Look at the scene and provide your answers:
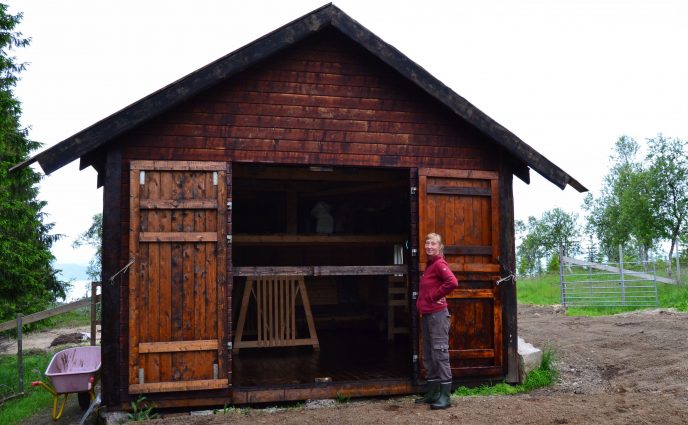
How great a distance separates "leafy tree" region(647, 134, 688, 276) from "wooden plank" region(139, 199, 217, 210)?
34.5 meters

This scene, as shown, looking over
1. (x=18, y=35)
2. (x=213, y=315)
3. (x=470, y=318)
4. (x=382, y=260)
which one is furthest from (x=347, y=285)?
(x=18, y=35)

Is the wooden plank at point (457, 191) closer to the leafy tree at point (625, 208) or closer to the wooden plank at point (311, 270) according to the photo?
the wooden plank at point (311, 270)

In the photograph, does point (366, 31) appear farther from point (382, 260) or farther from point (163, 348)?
point (382, 260)

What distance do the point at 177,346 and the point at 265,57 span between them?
10.7ft

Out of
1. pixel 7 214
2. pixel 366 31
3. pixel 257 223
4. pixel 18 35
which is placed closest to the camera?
pixel 366 31

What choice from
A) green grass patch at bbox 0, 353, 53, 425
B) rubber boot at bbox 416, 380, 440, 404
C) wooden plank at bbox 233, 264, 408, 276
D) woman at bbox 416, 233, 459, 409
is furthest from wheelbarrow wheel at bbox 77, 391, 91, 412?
woman at bbox 416, 233, 459, 409

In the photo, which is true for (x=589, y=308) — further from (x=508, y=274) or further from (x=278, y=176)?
(x=278, y=176)

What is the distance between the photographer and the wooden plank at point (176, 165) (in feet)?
22.6

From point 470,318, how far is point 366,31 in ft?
11.9

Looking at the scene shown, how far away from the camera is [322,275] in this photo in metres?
8.23

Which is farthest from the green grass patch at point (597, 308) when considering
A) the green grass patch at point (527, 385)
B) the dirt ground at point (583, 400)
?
the green grass patch at point (527, 385)

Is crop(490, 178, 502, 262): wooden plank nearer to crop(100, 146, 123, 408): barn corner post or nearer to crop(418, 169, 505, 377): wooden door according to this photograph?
crop(418, 169, 505, 377): wooden door

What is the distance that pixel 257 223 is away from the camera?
13141 mm

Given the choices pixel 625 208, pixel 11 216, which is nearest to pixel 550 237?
pixel 625 208
